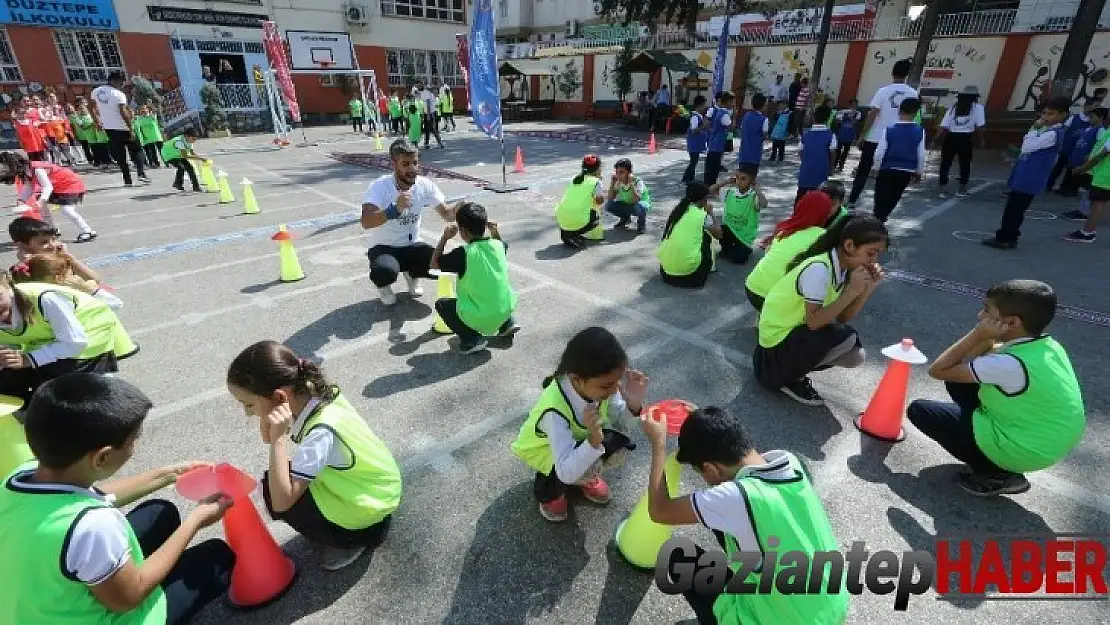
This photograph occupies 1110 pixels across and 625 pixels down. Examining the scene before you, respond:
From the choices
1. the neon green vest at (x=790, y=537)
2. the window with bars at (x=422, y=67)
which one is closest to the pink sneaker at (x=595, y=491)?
the neon green vest at (x=790, y=537)

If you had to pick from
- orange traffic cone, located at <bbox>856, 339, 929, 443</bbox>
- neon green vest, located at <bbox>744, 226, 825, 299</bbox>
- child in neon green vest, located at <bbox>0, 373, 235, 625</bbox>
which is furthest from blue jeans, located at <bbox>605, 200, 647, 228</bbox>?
child in neon green vest, located at <bbox>0, 373, 235, 625</bbox>

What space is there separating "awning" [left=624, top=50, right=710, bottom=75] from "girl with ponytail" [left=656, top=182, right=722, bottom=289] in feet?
66.2

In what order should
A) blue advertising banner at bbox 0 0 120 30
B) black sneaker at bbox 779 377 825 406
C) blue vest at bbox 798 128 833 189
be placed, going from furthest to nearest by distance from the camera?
blue advertising banner at bbox 0 0 120 30, blue vest at bbox 798 128 833 189, black sneaker at bbox 779 377 825 406

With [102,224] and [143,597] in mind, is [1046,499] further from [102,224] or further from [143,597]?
[102,224]

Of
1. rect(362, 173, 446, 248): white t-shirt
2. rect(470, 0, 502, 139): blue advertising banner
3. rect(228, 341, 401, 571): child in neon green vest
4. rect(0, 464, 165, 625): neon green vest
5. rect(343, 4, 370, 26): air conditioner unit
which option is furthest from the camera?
rect(343, 4, 370, 26): air conditioner unit

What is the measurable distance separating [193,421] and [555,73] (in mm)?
31799

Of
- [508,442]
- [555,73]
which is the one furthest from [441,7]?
[508,442]

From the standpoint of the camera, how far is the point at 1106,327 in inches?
187

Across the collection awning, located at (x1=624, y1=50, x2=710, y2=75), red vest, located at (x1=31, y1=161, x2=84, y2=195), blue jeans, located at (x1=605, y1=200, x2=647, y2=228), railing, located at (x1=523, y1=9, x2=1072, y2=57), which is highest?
railing, located at (x1=523, y1=9, x2=1072, y2=57)

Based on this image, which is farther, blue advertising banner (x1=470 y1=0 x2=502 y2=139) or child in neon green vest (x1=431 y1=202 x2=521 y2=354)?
blue advertising banner (x1=470 y1=0 x2=502 y2=139)

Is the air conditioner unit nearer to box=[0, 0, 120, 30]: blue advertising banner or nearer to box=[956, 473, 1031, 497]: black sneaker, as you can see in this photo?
box=[0, 0, 120, 30]: blue advertising banner

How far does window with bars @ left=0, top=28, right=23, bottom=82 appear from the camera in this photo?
63.6 feet

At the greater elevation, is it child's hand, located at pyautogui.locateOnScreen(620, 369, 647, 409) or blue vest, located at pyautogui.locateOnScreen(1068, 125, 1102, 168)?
blue vest, located at pyautogui.locateOnScreen(1068, 125, 1102, 168)

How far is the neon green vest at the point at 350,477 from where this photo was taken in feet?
6.97
